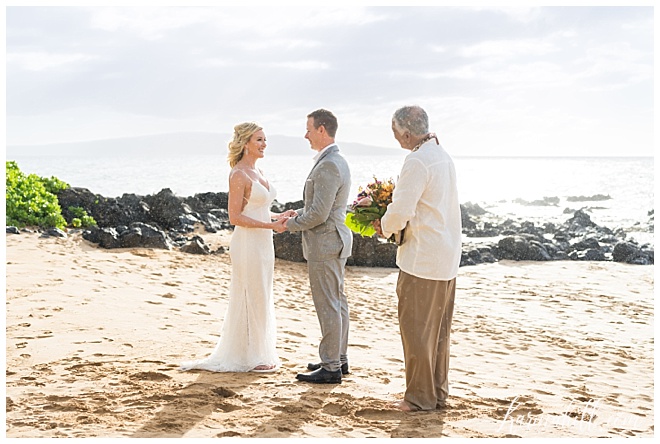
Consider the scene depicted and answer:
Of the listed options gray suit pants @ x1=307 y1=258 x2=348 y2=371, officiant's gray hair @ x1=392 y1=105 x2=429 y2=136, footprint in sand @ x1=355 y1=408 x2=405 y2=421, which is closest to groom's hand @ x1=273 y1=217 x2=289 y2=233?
gray suit pants @ x1=307 y1=258 x2=348 y2=371

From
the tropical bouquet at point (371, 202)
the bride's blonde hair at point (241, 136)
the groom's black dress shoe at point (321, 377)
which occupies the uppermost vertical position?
the bride's blonde hair at point (241, 136)

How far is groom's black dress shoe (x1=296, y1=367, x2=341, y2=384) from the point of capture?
6430 mm

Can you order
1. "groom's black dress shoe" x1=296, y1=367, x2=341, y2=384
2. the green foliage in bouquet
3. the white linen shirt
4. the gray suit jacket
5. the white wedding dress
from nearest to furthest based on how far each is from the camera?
1. the white linen shirt
2. the gray suit jacket
3. "groom's black dress shoe" x1=296, y1=367, x2=341, y2=384
4. the white wedding dress
5. the green foliage in bouquet

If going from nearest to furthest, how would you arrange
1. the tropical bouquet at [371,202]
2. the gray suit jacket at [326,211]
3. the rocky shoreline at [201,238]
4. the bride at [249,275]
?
the tropical bouquet at [371,202] → the gray suit jacket at [326,211] → the bride at [249,275] → the rocky shoreline at [201,238]

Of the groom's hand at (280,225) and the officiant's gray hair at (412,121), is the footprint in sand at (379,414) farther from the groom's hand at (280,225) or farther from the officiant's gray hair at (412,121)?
the officiant's gray hair at (412,121)

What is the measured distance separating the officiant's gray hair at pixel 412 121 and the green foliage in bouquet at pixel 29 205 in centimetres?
1294

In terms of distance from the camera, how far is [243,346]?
6945 mm

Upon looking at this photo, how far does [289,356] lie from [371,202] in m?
2.44

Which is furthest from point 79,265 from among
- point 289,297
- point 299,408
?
point 299,408

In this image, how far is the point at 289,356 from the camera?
25.3ft

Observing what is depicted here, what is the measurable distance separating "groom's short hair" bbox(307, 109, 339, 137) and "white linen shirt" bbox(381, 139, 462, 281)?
117 centimetres

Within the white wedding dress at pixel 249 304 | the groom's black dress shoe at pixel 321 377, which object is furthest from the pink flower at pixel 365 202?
the groom's black dress shoe at pixel 321 377

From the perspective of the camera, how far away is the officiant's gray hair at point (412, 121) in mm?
5473

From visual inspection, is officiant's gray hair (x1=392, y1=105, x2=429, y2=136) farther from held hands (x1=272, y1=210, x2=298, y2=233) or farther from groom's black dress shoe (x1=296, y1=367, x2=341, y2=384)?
groom's black dress shoe (x1=296, y1=367, x2=341, y2=384)
